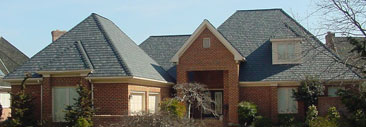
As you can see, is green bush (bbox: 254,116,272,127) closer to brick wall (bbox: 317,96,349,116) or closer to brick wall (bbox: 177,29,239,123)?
brick wall (bbox: 177,29,239,123)

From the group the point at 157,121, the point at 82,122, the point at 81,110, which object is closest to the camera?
the point at 157,121

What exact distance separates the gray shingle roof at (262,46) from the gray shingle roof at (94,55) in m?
5.29

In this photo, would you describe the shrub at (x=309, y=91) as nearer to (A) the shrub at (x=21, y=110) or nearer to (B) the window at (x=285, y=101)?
(B) the window at (x=285, y=101)

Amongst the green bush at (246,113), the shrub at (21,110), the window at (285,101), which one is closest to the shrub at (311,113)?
the window at (285,101)

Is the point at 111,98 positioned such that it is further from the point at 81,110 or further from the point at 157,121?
the point at 157,121

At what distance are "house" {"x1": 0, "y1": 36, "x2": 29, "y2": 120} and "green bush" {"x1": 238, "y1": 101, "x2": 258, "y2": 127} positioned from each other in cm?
1913

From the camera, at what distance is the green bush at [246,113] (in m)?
27.3

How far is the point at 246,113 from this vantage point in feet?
89.7

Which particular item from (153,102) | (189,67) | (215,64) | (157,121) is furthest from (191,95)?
(157,121)

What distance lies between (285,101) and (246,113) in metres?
2.91

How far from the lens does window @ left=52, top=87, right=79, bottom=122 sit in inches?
969

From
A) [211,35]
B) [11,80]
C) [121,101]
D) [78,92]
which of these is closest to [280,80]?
→ [211,35]

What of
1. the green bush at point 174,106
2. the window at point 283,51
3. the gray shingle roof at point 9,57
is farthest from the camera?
the gray shingle roof at point 9,57

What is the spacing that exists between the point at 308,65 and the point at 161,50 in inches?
427
